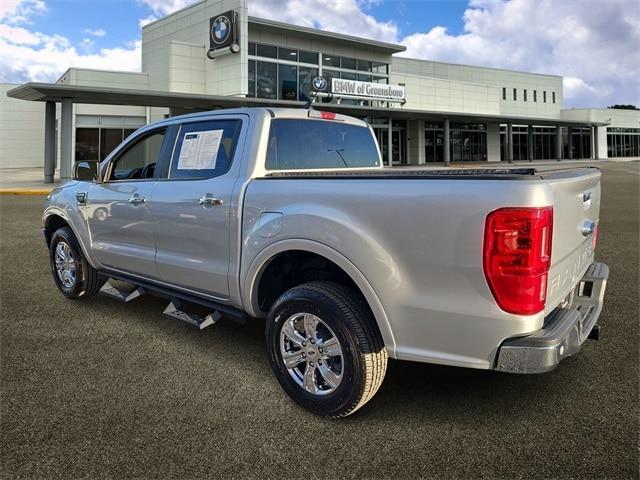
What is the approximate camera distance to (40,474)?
105 inches

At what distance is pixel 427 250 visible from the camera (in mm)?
2748

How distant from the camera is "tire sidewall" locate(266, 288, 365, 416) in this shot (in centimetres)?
298

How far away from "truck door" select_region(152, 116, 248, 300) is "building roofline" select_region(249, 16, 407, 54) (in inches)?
1256

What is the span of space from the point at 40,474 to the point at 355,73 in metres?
39.6

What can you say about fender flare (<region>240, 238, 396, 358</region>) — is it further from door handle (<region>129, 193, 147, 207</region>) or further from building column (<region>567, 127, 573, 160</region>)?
building column (<region>567, 127, 573, 160</region>)

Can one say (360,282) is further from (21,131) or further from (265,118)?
(21,131)

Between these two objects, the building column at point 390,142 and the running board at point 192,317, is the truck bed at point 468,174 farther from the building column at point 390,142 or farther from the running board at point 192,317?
the building column at point 390,142

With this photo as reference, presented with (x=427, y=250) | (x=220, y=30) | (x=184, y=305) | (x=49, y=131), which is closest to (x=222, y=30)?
(x=220, y=30)

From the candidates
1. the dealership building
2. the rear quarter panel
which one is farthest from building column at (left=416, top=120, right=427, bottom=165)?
the rear quarter panel

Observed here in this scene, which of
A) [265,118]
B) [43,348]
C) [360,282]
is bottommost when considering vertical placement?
[43,348]

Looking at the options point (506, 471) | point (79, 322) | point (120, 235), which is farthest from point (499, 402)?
point (79, 322)

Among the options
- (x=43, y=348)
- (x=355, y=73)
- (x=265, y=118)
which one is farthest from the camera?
(x=355, y=73)

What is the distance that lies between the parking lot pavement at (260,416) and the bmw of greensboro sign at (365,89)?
31.7 meters

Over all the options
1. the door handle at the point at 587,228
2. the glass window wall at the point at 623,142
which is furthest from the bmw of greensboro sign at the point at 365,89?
the glass window wall at the point at 623,142
